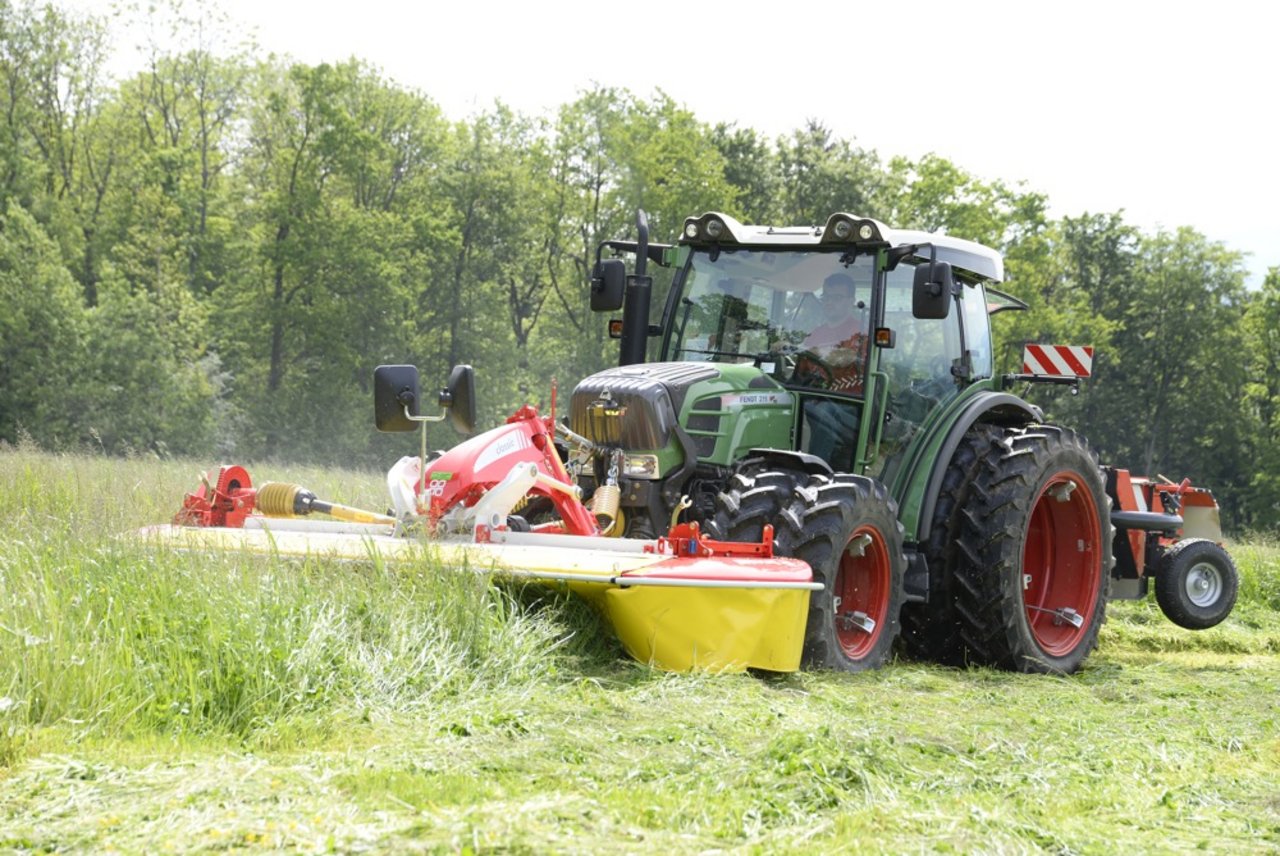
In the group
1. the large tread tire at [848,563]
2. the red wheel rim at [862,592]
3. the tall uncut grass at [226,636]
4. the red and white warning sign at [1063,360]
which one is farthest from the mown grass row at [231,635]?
the red and white warning sign at [1063,360]

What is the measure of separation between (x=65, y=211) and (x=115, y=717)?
3280 centimetres

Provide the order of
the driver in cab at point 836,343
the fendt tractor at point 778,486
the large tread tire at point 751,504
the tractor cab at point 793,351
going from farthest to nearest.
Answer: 1. the driver in cab at point 836,343
2. the tractor cab at point 793,351
3. the large tread tire at point 751,504
4. the fendt tractor at point 778,486

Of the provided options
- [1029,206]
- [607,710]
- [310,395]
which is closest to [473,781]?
[607,710]

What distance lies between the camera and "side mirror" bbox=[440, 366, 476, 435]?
716 centimetres

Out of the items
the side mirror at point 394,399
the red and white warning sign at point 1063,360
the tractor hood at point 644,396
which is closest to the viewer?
the side mirror at point 394,399

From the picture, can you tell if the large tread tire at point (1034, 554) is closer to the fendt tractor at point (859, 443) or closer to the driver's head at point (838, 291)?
the fendt tractor at point (859, 443)

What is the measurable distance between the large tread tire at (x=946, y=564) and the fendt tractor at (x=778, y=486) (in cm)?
1

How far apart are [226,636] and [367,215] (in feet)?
105

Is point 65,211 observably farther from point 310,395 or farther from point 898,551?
point 898,551

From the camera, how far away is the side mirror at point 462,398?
7.16 metres

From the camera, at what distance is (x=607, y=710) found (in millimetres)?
5555

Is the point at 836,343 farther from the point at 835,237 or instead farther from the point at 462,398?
the point at 462,398

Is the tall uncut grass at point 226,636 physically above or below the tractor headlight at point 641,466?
below

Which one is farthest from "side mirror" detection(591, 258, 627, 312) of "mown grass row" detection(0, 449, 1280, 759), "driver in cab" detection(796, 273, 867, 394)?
"mown grass row" detection(0, 449, 1280, 759)
